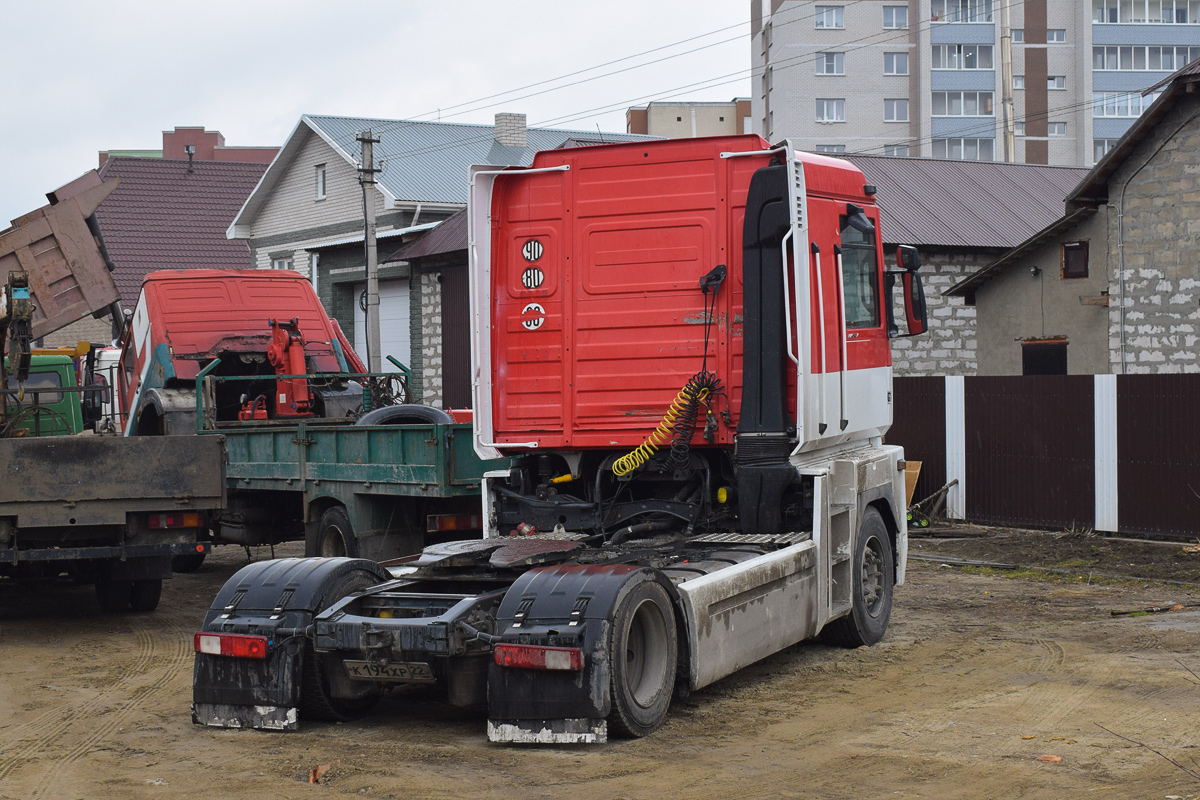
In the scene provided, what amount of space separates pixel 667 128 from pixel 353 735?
A: 89.4 metres

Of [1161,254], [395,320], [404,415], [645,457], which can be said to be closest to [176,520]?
[404,415]

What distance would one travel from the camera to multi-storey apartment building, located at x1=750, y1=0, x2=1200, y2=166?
253 ft

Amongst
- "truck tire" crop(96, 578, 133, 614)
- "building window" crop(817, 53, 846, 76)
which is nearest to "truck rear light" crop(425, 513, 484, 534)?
"truck tire" crop(96, 578, 133, 614)

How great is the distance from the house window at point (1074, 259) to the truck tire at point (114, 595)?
17.1 m

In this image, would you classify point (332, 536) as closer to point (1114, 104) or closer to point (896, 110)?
point (896, 110)

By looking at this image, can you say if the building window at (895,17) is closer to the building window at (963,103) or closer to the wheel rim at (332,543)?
the building window at (963,103)

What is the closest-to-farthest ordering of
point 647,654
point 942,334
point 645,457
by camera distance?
point 647,654, point 645,457, point 942,334

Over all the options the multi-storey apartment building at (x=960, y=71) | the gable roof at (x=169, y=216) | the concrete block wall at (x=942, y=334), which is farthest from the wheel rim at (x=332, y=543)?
the multi-storey apartment building at (x=960, y=71)

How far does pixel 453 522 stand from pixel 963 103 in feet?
240

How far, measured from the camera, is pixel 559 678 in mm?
6301

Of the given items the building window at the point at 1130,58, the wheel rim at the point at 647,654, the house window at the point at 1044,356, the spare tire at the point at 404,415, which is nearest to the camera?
the wheel rim at the point at 647,654

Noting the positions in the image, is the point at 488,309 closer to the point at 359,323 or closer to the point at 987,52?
the point at 359,323

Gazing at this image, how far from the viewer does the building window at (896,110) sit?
78.1m

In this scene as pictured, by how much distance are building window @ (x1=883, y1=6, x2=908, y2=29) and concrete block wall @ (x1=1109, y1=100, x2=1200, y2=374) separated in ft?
197
